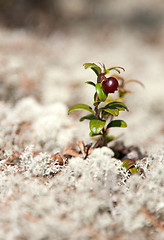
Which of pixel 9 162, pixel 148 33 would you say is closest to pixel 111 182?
pixel 9 162

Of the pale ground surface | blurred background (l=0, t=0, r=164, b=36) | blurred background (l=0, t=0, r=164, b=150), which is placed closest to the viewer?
the pale ground surface

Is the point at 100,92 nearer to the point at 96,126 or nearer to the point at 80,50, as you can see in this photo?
the point at 96,126

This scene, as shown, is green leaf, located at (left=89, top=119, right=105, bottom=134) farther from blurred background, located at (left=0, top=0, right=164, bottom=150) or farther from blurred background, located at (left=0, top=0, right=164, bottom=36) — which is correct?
blurred background, located at (left=0, top=0, right=164, bottom=36)

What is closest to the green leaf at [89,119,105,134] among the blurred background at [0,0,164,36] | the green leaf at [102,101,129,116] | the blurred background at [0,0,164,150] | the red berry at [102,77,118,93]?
the green leaf at [102,101,129,116]

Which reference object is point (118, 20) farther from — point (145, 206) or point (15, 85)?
point (145, 206)

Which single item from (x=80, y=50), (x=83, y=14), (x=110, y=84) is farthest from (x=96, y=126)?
(x=83, y=14)

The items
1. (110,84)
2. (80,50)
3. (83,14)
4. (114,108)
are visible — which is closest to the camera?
(110,84)
